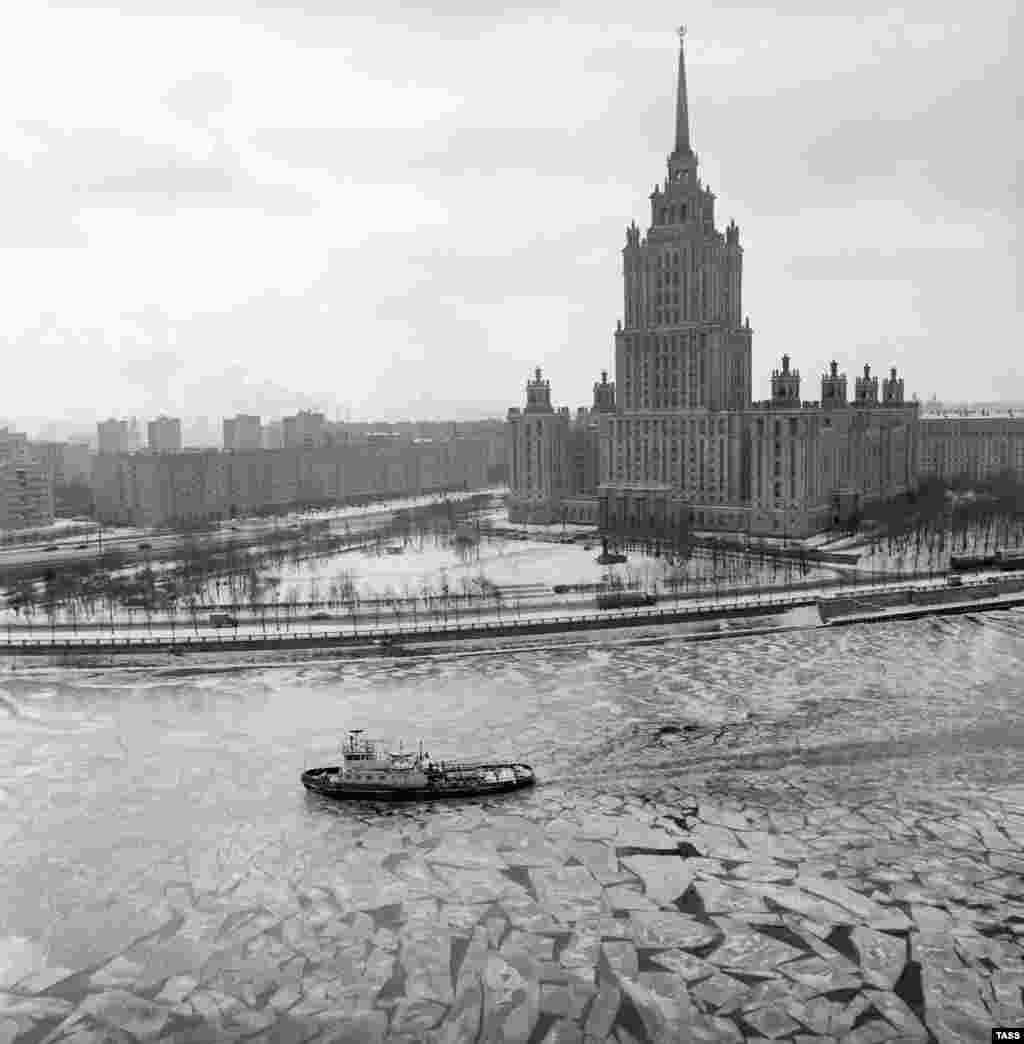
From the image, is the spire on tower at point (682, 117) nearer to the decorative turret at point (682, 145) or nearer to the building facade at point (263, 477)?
the decorative turret at point (682, 145)

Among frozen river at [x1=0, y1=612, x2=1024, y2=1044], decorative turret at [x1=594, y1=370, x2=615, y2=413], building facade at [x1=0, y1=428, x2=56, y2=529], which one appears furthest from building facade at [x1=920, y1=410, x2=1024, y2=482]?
building facade at [x1=0, y1=428, x2=56, y2=529]

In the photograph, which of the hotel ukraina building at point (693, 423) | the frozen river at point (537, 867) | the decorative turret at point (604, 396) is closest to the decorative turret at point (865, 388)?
the hotel ukraina building at point (693, 423)

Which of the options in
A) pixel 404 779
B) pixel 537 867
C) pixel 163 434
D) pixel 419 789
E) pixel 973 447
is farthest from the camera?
pixel 163 434

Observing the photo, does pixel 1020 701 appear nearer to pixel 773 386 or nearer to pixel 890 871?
pixel 890 871

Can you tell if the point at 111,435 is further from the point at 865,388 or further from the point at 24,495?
the point at 865,388

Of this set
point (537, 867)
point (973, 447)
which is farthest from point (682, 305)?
point (537, 867)

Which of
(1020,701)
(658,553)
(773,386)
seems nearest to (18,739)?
(1020,701)
